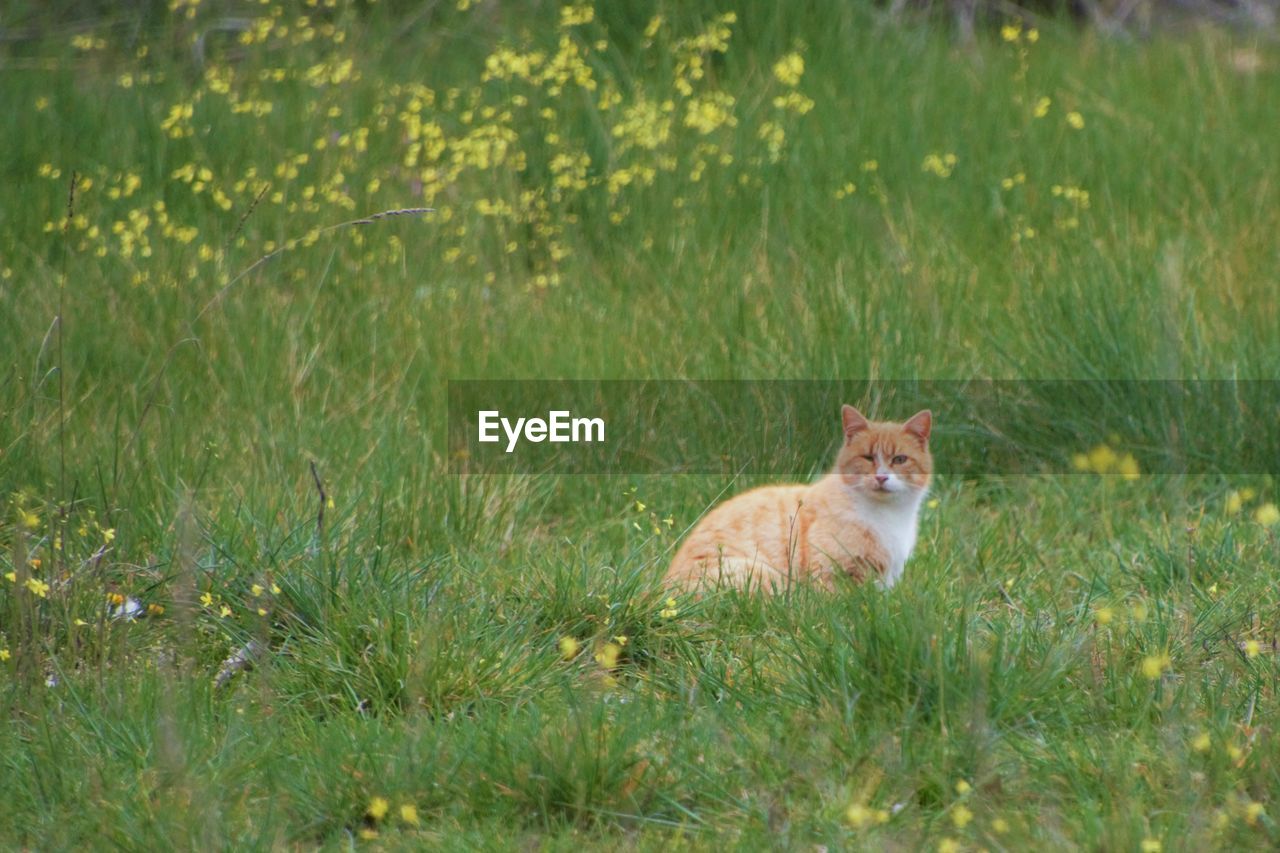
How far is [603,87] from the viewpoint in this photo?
7641 millimetres

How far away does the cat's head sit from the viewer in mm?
4535

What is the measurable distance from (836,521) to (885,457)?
249mm

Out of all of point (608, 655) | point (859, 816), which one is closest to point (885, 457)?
point (608, 655)

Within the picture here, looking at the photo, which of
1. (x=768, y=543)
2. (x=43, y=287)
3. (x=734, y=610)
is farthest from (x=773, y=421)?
(x=43, y=287)

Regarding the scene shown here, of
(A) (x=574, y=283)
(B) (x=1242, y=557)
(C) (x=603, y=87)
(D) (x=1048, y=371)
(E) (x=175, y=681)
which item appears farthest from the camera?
(C) (x=603, y=87)

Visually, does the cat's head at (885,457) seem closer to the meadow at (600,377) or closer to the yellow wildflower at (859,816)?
the meadow at (600,377)

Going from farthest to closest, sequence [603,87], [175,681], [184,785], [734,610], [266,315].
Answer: [603,87], [266,315], [734,610], [175,681], [184,785]

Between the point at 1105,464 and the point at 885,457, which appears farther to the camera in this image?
the point at 1105,464

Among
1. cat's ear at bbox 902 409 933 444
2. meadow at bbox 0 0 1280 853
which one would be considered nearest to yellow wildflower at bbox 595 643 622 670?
meadow at bbox 0 0 1280 853

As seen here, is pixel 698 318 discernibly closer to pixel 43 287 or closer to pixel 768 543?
pixel 768 543

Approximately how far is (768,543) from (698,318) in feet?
5.62

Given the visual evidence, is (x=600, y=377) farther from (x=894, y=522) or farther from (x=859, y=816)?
(x=859, y=816)

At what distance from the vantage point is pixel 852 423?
469cm

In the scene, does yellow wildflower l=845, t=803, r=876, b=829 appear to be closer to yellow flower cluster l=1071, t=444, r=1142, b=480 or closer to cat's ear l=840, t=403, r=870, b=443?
cat's ear l=840, t=403, r=870, b=443
